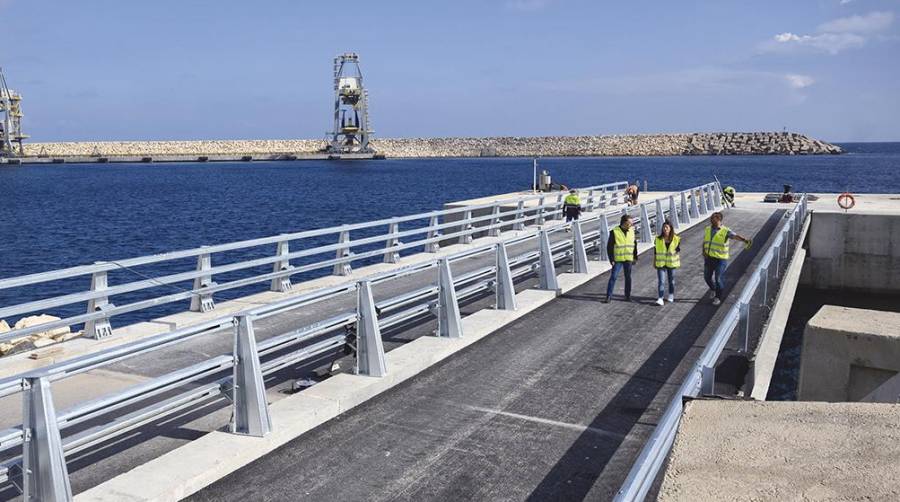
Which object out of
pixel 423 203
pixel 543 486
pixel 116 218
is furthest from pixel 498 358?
pixel 423 203

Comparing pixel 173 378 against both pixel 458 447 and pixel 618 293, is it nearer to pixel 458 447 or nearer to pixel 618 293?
pixel 458 447

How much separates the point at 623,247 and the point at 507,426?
7094 mm

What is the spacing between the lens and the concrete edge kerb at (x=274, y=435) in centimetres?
611

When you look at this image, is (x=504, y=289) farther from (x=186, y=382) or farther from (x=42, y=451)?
(x=42, y=451)

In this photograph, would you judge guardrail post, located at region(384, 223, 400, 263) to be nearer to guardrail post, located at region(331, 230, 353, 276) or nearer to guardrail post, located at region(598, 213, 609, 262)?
guardrail post, located at region(331, 230, 353, 276)

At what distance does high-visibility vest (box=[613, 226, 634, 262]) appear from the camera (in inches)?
559

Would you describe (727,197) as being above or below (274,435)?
above

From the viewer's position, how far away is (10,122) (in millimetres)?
162875

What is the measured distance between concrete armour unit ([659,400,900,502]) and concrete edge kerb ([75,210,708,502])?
3.46m

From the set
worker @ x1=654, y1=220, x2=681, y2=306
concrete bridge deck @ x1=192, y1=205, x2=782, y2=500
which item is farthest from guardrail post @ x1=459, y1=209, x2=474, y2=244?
concrete bridge deck @ x1=192, y1=205, x2=782, y2=500

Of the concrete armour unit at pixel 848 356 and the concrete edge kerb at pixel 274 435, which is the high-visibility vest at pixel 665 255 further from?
the concrete edge kerb at pixel 274 435

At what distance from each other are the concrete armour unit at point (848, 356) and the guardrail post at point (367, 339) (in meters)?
7.04

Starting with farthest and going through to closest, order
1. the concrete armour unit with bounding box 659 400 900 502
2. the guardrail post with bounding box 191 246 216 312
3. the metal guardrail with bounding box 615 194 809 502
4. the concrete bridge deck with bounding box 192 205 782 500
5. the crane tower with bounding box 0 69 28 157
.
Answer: the crane tower with bounding box 0 69 28 157
the guardrail post with bounding box 191 246 216 312
the concrete bridge deck with bounding box 192 205 782 500
the concrete armour unit with bounding box 659 400 900 502
the metal guardrail with bounding box 615 194 809 502

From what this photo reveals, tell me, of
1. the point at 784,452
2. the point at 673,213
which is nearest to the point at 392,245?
the point at 673,213
